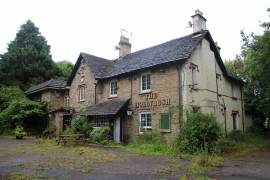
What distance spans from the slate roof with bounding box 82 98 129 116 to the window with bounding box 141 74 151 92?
185cm

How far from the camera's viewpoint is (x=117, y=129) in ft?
71.4

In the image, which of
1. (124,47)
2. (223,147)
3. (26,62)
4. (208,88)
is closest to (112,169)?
(223,147)

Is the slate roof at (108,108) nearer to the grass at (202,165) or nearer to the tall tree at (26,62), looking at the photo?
the grass at (202,165)

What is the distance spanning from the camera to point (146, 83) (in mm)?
21359

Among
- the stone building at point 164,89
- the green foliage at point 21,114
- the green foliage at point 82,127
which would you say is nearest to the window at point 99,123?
the stone building at point 164,89

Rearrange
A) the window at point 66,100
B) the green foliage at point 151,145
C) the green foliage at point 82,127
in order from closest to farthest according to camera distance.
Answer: the green foliage at point 151,145
the green foliage at point 82,127
the window at point 66,100

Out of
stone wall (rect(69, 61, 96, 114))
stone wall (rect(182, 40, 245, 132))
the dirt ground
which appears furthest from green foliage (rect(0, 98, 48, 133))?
stone wall (rect(182, 40, 245, 132))

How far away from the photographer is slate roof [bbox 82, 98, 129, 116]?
21334 mm

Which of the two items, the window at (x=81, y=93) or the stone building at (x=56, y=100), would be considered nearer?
the window at (x=81, y=93)

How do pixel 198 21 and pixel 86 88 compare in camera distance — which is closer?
pixel 198 21

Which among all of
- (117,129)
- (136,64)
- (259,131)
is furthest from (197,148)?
(259,131)

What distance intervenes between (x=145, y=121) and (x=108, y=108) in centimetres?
345

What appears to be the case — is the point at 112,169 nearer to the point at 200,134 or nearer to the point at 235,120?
the point at 200,134

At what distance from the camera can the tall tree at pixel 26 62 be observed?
41.8 meters
